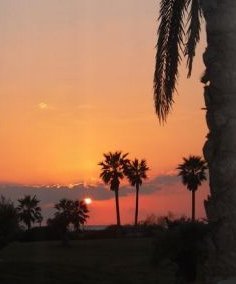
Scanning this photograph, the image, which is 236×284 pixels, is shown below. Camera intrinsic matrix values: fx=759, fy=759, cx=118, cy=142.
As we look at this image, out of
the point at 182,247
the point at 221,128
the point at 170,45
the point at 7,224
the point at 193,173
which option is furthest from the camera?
the point at 193,173

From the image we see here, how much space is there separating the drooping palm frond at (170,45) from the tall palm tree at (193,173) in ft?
248

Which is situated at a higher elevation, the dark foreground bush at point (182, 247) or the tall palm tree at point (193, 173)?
the tall palm tree at point (193, 173)

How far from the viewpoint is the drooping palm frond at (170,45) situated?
14.9 m

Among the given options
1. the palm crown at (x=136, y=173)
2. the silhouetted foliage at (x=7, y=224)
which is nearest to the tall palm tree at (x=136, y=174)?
the palm crown at (x=136, y=173)

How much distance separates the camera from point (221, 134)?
11906 millimetres

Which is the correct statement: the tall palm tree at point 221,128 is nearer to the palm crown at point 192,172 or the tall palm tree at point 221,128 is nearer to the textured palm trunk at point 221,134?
the textured palm trunk at point 221,134

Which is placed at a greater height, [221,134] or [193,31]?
[193,31]

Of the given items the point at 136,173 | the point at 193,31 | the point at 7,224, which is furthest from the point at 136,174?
the point at 193,31

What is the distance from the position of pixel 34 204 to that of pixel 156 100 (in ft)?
338

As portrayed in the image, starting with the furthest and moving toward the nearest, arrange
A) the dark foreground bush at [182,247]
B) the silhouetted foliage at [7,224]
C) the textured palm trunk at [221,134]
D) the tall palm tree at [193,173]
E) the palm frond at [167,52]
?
the tall palm tree at [193,173] → the silhouetted foliage at [7,224] → the dark foreground bush at [182,247] → the palm frond at [167,52] → the textured palm trunk at [221,134]

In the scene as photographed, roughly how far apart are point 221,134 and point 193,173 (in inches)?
3159

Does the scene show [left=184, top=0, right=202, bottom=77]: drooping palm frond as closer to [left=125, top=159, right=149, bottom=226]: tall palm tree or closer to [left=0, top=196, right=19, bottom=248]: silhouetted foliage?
[left=0, top=196, right=19, bottom=248]: silhouetted foliage

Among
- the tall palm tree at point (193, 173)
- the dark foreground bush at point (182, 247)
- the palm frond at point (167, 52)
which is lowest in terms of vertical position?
the dark foreground bush at point (182, 247)

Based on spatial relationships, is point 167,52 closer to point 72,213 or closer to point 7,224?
point 7,224
